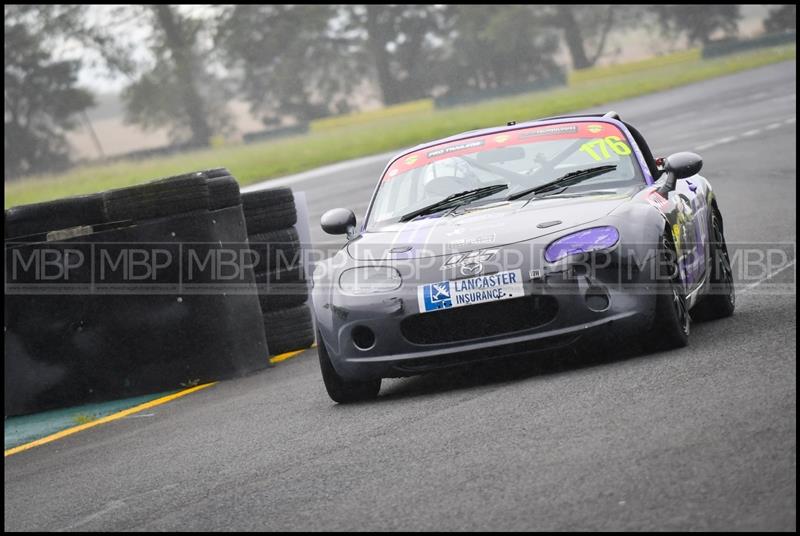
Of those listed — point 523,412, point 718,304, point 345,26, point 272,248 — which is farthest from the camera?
point 345,26

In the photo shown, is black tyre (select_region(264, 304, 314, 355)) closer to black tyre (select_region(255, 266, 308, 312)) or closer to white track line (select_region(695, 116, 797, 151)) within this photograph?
black tyre (select_region(255, 266, 308, 312))

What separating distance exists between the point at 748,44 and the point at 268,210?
47.2 metres

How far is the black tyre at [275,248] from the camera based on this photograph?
987cm

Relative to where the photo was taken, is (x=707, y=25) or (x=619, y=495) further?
(x=707, y=25)

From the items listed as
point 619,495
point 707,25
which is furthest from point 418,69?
point 619,495

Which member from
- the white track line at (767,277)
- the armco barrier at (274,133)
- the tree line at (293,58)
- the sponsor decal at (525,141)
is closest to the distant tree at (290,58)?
the tree line at (293,58)

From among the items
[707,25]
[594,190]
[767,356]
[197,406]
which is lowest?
[707,25]

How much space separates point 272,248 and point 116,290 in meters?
1.64

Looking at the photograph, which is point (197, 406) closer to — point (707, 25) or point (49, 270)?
point (49, 270)

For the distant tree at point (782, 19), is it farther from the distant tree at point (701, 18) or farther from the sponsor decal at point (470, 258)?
the sponsor decal at point (470, 258)

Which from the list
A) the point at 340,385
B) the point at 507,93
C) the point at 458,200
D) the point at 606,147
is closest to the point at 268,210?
the point at 458,200

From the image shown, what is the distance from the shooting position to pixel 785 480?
153 inches

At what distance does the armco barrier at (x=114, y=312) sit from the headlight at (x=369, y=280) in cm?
212

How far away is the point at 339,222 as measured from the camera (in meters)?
7.80
